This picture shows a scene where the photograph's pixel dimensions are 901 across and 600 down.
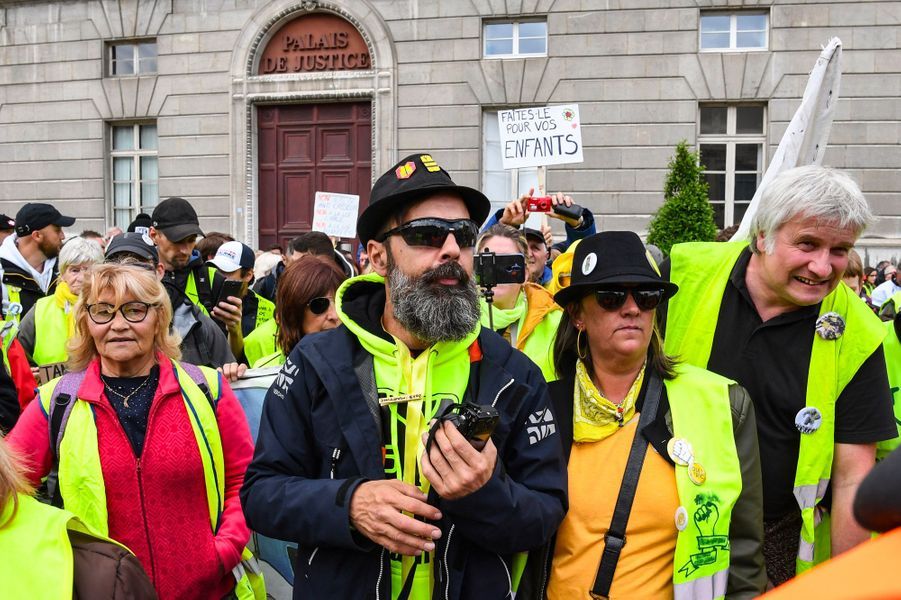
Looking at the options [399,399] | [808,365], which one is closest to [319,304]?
[399,399]

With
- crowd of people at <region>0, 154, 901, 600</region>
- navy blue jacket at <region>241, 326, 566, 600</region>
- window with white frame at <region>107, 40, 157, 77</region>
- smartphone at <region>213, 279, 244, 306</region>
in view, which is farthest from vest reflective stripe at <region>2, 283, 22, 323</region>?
window with white frame at <region>107, 40, 157, 77</region>

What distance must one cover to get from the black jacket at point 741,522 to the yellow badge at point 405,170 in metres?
1.10

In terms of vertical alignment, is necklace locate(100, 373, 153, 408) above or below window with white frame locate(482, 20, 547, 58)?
below

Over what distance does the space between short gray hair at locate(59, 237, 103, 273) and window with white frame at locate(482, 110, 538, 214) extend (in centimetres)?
1159

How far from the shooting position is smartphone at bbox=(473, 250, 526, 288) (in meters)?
3.61

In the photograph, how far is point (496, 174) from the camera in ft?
53.3

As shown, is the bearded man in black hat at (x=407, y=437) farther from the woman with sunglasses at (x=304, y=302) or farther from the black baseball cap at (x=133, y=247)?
the black baseball cap at (x=133, y=247)

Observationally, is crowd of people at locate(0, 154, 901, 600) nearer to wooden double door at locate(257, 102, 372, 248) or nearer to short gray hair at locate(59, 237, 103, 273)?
short gray hair at locate(59, 237, 103, 273)

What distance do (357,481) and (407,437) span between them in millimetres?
208

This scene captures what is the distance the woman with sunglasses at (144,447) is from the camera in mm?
2822

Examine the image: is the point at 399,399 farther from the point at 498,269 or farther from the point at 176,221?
the point at 176,221

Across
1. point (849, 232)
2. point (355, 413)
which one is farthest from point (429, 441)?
point (849, 232)

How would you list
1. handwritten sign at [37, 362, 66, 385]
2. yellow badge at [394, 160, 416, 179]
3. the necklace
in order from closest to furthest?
yellow badge at [394, 160, 416, 179], the necklace, handwritten sign at [37, 362, 66, 385]

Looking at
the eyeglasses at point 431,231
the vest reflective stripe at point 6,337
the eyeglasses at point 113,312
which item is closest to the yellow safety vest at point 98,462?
the eyeglasses at point 113,312
